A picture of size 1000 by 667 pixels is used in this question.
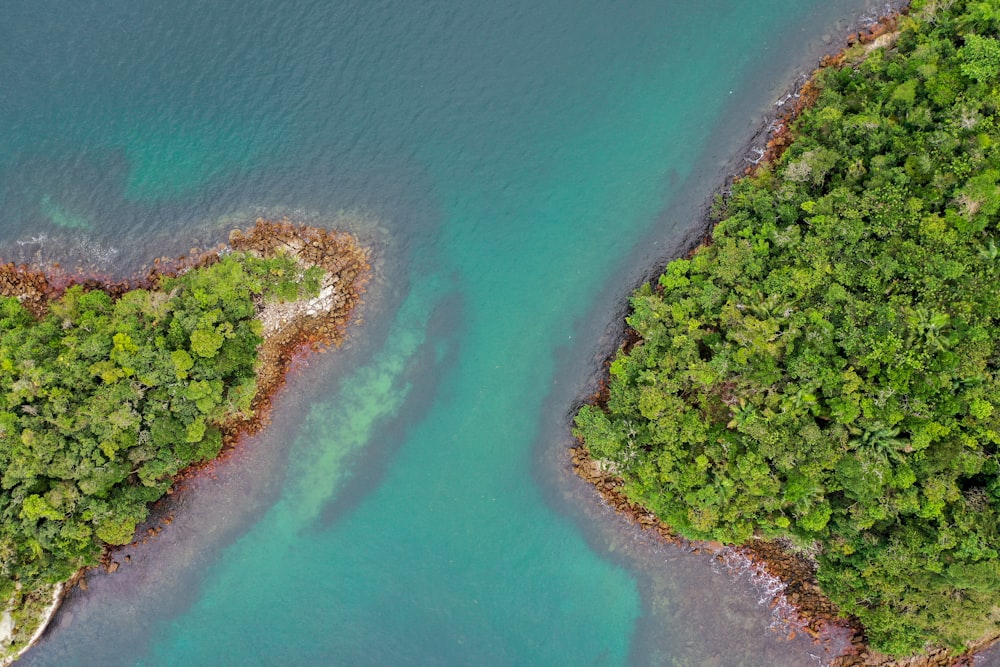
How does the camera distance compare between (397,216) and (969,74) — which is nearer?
(969,74)

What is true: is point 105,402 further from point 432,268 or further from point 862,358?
point 862,358

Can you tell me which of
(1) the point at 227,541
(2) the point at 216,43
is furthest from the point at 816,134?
(1) the point at 227,541

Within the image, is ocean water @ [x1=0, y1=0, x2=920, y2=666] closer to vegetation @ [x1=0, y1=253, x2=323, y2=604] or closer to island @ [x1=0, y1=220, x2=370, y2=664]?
island @ [x1=0, y1=220, x2=370, y2=664]

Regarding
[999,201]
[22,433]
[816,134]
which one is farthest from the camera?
[816,134]

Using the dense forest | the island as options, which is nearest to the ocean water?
the island

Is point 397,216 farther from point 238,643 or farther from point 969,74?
point 969,74

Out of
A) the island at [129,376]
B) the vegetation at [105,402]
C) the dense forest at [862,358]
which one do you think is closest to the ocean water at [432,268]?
the island at [129,376]
